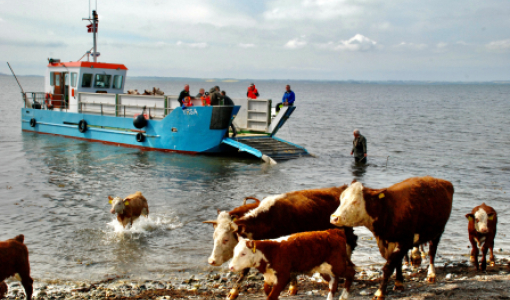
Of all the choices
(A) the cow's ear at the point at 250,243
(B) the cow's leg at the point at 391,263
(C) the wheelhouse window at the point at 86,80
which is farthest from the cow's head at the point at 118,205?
(C) the wheelhouse window at the point at 86,80

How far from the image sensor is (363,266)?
8445mm

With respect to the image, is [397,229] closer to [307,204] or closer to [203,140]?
[307,204]

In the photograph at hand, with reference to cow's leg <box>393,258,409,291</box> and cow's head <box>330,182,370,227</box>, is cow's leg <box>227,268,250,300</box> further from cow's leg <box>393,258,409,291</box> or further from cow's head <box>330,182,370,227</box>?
cow's leg <box>393,258,409,291</box>

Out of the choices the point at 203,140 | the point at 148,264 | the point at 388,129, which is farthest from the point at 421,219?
the point at 388,129

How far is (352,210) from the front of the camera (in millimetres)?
6523

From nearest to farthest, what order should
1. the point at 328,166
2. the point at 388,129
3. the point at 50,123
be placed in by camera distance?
the point at 328,166, the point at 50,123, the point at 388,129

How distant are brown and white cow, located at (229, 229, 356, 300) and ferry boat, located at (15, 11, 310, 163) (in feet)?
42.6

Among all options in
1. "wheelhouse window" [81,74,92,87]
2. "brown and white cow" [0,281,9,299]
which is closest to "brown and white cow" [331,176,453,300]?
"brown and white cow" [0,281,9,299]

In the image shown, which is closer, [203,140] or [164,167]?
[164,167]

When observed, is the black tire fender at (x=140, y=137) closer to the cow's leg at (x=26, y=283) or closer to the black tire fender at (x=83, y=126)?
the black tire fender at (x=83, y=126)

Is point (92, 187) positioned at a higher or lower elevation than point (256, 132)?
lower

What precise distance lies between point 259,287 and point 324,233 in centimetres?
175

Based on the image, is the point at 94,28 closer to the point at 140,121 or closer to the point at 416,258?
the point at 140,121

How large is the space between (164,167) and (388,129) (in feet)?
91.1
